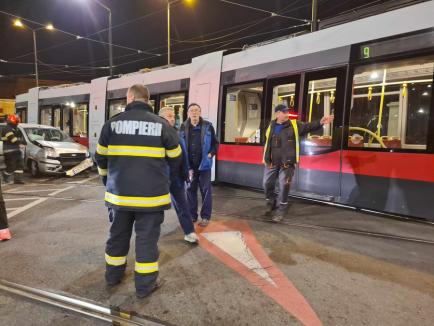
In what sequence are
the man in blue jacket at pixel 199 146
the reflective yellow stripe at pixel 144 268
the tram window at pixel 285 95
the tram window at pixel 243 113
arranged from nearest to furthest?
the reflective yellow stripe at pixel 144 268 → the man in blue jacket at pixel 199 146 → the tram window at pixel 285 95 → the tram window at pixel 243 113

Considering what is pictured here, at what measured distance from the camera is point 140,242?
122 inches

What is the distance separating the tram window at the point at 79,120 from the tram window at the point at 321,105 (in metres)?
9.54

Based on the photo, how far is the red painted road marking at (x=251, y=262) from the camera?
301cm

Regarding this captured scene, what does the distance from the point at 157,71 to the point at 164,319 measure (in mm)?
8763

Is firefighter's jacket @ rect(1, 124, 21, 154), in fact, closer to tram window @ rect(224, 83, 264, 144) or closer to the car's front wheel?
the car's front wheel

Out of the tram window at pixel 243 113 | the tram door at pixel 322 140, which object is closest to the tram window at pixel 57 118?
the tram window at pixel 243 113

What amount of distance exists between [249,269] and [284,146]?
7.73ft

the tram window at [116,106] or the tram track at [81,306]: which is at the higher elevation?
the tram window at [116,106]

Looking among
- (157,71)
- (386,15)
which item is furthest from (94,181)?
(386,15)

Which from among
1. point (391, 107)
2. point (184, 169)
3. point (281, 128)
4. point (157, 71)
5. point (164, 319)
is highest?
point (157, 71)

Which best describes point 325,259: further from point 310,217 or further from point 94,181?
point 94,181

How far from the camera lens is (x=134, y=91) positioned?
3250 millimetres

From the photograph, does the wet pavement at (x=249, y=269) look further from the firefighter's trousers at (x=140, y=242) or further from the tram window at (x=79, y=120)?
the tram window at (x=79, y=120)

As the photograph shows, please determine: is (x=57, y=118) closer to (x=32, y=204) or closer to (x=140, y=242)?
(x=32, y=204)
